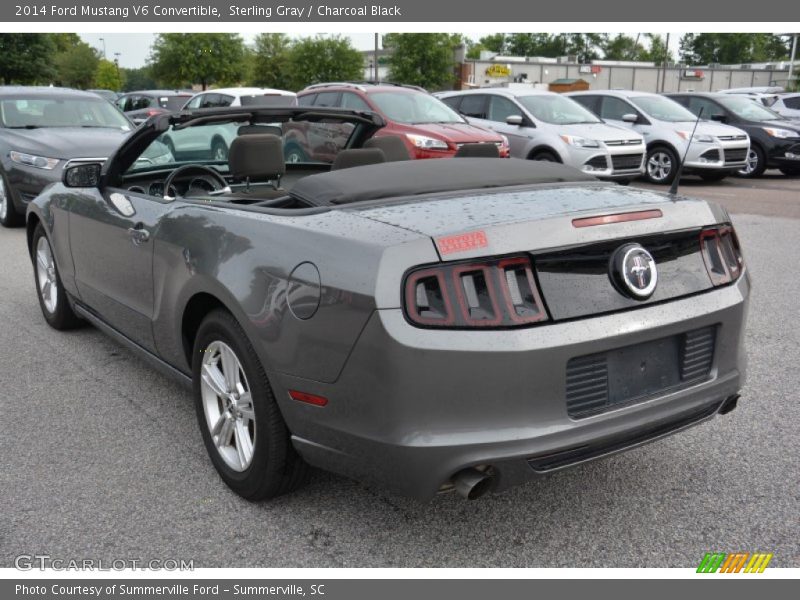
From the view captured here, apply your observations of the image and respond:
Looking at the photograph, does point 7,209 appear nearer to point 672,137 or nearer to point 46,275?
point 46,275

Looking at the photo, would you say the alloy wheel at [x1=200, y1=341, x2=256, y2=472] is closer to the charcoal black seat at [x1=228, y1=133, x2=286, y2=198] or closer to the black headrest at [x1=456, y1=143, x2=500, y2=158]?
the charcoal black seat at [x1=228, y1=133, x2=286, y2=198]

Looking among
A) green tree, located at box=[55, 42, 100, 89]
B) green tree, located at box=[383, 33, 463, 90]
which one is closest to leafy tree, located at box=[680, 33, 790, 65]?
green tree, located at box=[383, 33, 463, 90]

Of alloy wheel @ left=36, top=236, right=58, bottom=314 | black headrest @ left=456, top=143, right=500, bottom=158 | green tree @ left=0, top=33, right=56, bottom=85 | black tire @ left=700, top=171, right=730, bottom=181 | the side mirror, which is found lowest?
black tire @ left=700, top=171, right=730, bottom=181

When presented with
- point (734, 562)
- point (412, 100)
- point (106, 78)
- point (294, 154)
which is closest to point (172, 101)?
point (412, 100)

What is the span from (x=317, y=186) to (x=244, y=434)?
3.32 ft

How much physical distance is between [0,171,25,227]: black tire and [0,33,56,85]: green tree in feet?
108

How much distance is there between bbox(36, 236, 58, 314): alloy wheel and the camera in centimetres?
533

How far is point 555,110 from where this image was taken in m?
13.9

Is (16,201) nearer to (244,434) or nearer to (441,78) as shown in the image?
(244,434)

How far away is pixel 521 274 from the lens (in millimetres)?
2463

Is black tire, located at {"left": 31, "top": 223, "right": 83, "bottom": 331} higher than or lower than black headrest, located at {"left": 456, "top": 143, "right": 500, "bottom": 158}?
lower

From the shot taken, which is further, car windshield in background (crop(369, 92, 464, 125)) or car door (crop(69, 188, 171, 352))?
car windshield in background (crop(369, 92, 464, 125))

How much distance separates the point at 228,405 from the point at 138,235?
3.49 feet

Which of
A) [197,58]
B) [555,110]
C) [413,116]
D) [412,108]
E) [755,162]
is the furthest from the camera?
[197,58]
